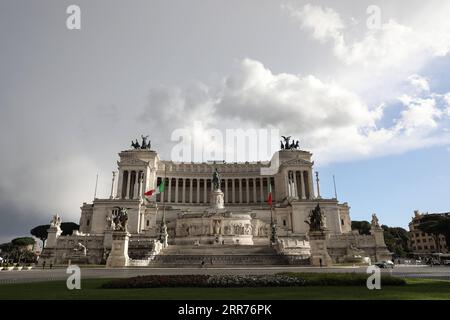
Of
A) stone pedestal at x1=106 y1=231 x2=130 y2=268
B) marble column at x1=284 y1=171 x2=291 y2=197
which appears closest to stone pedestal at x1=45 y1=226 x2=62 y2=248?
stone pedestal at x1=106 y1=231 x2=130 y2=268

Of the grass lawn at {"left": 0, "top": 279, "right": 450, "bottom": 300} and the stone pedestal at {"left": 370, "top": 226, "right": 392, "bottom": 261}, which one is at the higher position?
the stone pedestal at {"left": 370, "top": 226, "right": 392, "bottom": 261}

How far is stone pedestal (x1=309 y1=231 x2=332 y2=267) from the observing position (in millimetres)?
37062

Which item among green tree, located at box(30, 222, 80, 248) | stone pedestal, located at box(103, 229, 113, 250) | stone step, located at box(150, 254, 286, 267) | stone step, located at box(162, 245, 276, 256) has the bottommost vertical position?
stone step, located at box(150, 254, 286, 267)

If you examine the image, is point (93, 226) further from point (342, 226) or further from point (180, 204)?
point (342, 226)

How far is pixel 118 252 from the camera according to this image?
123 ft

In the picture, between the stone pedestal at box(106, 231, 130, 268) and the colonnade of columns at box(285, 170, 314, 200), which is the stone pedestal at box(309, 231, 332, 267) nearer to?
the stone pedestal at box(106, 231, 130, 268)

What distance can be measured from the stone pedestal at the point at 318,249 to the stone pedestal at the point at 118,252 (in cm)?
2125

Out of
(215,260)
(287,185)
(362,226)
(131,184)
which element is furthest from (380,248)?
(131,184)

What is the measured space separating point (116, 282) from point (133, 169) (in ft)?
255

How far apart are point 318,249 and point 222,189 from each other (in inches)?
2659

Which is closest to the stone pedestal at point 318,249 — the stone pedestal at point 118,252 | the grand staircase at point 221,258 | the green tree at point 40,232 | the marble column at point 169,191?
the grand staircase at point 221,258

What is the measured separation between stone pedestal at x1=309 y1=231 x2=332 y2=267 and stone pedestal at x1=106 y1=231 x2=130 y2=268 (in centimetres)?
2125

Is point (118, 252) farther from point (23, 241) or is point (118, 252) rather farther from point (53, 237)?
point (23, 241)
